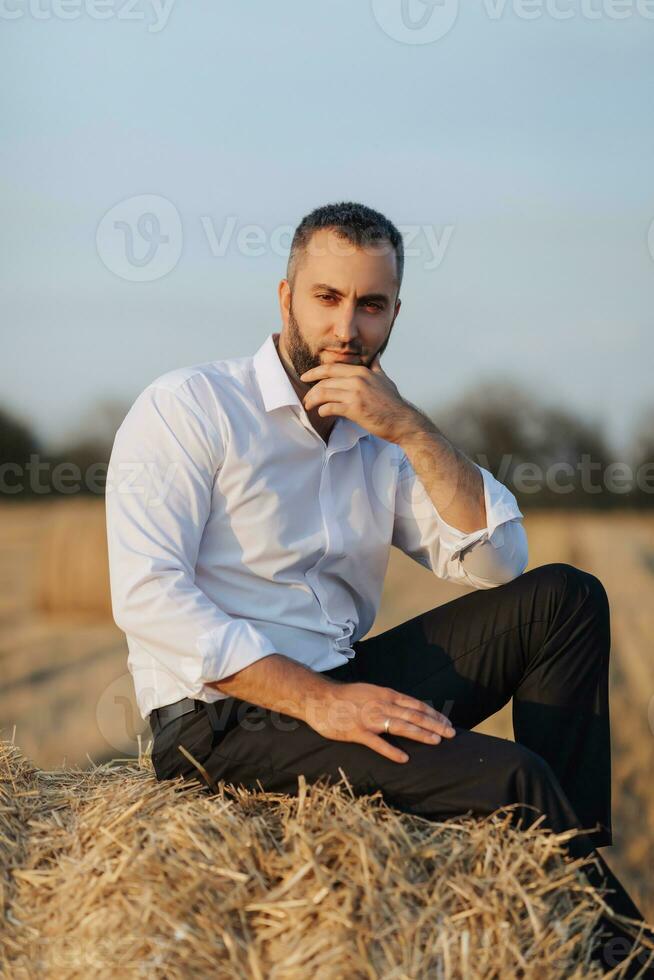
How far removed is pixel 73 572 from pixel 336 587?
13.6 feet

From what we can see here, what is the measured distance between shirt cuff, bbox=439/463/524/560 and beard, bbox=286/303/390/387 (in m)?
0.41

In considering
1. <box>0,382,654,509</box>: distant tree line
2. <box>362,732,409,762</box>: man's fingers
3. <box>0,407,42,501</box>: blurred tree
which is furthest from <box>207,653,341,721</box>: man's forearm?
<box>0,382,654,509</box>: distant tree line

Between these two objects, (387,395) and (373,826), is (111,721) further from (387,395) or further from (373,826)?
(373,826)

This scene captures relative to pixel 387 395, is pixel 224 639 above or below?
below

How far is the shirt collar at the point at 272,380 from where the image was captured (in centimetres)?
258

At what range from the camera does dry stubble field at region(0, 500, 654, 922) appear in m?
6.16

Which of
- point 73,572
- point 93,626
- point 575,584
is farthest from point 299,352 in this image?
point 93,626

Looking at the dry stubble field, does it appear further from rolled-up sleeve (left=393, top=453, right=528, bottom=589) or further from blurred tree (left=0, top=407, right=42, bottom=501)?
rolled-up sleeve (left=393, top=453, right=528, bottom=589)

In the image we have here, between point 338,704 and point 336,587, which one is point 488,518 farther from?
point 338,704

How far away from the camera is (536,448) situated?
8.46m

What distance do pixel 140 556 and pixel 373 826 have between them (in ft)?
2.28

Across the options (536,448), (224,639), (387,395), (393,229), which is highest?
(393,229)

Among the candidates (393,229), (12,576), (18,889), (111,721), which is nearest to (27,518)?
(12,576)

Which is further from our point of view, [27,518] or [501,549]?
[27,518]
